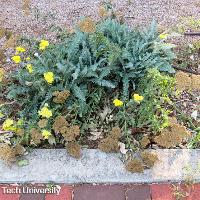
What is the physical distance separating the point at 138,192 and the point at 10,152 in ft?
2.76

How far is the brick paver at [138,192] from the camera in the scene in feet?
9.11

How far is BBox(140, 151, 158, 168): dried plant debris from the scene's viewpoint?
2.88 m

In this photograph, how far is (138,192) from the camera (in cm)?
280

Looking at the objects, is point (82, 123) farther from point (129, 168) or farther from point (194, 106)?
point (194, 106)

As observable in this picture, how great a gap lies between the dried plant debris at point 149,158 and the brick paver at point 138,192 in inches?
5.6

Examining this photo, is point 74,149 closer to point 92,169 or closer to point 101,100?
point 92,169

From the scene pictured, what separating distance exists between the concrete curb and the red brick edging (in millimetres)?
37

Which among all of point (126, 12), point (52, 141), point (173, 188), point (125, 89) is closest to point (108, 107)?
point (125, 89)

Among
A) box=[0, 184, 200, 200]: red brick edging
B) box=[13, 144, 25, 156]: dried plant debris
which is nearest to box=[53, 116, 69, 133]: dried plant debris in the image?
box=[13, 144, 25, 156]: dried plant debris

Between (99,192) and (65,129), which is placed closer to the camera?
(99,192)

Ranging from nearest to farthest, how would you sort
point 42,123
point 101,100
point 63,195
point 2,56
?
1. point 63,195
2. point 42,123
3. point 101,100
4. point 2,56

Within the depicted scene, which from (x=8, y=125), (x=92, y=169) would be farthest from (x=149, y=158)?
(x=8, y=125)

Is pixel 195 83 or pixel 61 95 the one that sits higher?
pixel 195 83

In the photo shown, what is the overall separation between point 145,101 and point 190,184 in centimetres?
61
